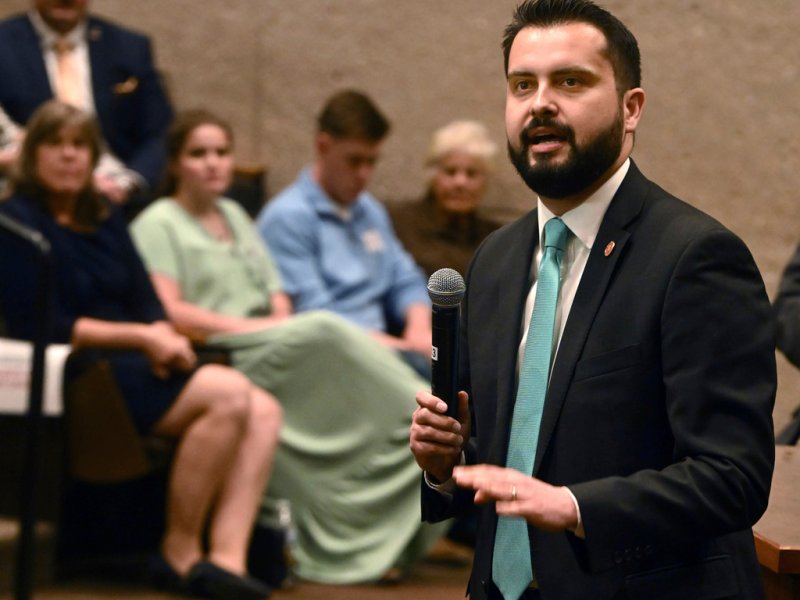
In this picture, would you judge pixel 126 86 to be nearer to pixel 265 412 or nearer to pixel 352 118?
pixel 352 118

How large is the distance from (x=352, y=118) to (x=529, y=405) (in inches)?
123

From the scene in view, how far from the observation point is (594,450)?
5.39 ft

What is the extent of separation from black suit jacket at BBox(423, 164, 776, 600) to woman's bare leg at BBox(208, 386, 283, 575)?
234 centimetres

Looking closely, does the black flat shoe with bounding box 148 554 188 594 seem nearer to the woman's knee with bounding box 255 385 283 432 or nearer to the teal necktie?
the woman's knee with bounding box 255 385 283 432

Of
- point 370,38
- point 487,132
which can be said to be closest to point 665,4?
point 487,132

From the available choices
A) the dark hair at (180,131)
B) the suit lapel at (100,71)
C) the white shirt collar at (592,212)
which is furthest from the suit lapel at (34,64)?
the white shirt collar at (592,212)

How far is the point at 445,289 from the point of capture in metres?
1.63

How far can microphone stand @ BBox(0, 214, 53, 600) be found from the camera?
11.5 feet

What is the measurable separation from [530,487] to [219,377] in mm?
2645

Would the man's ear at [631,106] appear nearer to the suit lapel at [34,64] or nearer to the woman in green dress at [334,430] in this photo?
the woman in green dress at [334,430]

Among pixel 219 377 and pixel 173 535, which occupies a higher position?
pixel 219 377

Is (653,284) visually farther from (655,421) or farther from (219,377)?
(219,377)

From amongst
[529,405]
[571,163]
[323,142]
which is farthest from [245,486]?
[571,163]

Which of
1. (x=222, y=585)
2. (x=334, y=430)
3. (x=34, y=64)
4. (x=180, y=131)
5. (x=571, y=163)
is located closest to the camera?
(x=571, y=163)
